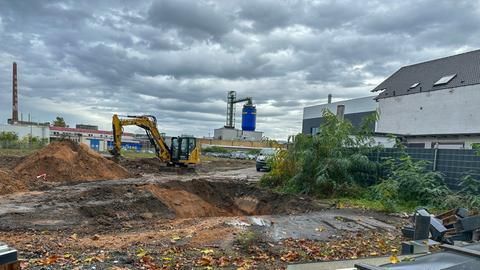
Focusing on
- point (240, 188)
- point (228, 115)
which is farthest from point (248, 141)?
point (240, 188)

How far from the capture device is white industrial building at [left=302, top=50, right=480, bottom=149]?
23297mm

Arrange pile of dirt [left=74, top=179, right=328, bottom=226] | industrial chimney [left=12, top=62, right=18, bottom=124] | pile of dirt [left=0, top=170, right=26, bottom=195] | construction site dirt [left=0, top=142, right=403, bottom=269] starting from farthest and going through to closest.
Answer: industrial chimney [left=12, top=62, right=18, bottom=124] → pile of dirt [left=0, top=170, right=26, bottom=195] → pile of dirt [left=74, top=179, right=328, bottom=226] → construction site dirt [left=0, top=142, right=403, bottom=269]

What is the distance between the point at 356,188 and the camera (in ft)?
41.7

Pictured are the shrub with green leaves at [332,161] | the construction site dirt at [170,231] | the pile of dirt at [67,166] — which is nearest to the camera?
the construction site dirt at [170,231]

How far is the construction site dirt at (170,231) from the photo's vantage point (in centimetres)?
542

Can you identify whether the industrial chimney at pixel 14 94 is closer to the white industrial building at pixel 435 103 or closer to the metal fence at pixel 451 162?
the white industrial building at pixel 435 103

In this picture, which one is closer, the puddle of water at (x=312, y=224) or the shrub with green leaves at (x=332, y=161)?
the puddle of water at (x=312, y=224)

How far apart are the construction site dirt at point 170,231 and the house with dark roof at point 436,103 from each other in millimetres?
14775

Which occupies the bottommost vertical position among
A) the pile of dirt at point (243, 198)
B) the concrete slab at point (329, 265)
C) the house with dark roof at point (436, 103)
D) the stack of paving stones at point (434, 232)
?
the pile of dirt at point (243, 198)

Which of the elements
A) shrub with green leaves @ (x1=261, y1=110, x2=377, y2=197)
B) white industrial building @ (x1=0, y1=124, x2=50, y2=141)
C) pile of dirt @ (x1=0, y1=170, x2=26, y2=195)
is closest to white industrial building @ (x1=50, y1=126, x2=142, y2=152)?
white industrial building @ (x1=0, y1=124, x2=50, y2=141)

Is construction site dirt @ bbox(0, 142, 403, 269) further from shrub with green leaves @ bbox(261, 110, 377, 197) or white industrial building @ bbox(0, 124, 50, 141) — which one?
white industrial building @ bbox(0, 124, 50, 141)

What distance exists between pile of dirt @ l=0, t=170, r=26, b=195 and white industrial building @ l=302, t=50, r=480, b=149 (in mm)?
16737

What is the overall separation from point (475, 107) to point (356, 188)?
1546 cm

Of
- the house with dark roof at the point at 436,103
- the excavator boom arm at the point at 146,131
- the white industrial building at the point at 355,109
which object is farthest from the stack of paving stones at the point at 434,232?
the white industrial building at the point at 355,109
